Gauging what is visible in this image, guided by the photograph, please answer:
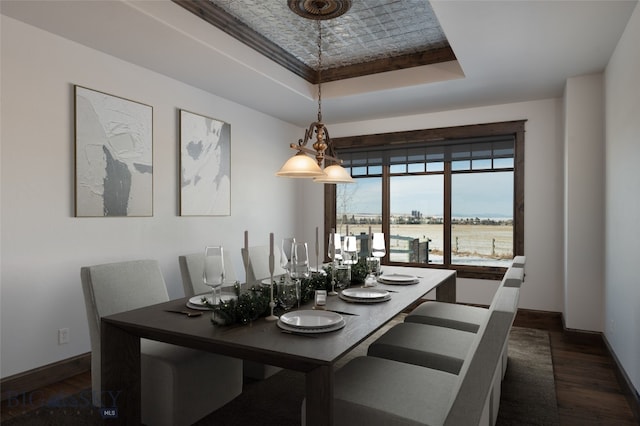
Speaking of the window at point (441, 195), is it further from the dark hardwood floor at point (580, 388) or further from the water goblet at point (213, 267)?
the water goblet at point (213, 267)

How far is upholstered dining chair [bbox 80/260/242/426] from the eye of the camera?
81.0 inches

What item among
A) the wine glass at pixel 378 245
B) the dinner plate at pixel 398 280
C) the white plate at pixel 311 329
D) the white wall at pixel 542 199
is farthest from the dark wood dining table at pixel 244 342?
the white wall at pixel 542 199

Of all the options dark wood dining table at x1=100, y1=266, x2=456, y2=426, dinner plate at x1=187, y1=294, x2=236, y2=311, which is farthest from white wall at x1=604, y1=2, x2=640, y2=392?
dinner plate at x1=187, y1=294, x2=236, y2=311

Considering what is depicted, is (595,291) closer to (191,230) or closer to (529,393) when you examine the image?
(529,393)

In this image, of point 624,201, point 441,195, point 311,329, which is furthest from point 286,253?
point 441,195

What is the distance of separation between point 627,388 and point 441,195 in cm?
278

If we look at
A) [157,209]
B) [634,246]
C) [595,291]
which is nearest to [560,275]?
[595,291]

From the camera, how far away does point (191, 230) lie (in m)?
3.86

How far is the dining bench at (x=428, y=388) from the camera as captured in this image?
3.67ft

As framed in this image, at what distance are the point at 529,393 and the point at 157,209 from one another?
315 cm

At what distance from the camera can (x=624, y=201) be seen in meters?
2.72

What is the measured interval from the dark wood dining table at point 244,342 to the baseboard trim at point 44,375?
3.79 ft

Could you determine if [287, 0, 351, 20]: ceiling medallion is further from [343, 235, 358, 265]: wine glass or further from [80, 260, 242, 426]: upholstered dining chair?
[80, 260, 242, 426]: upholstered dining chair

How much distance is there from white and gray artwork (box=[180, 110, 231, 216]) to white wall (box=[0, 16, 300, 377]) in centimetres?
10
